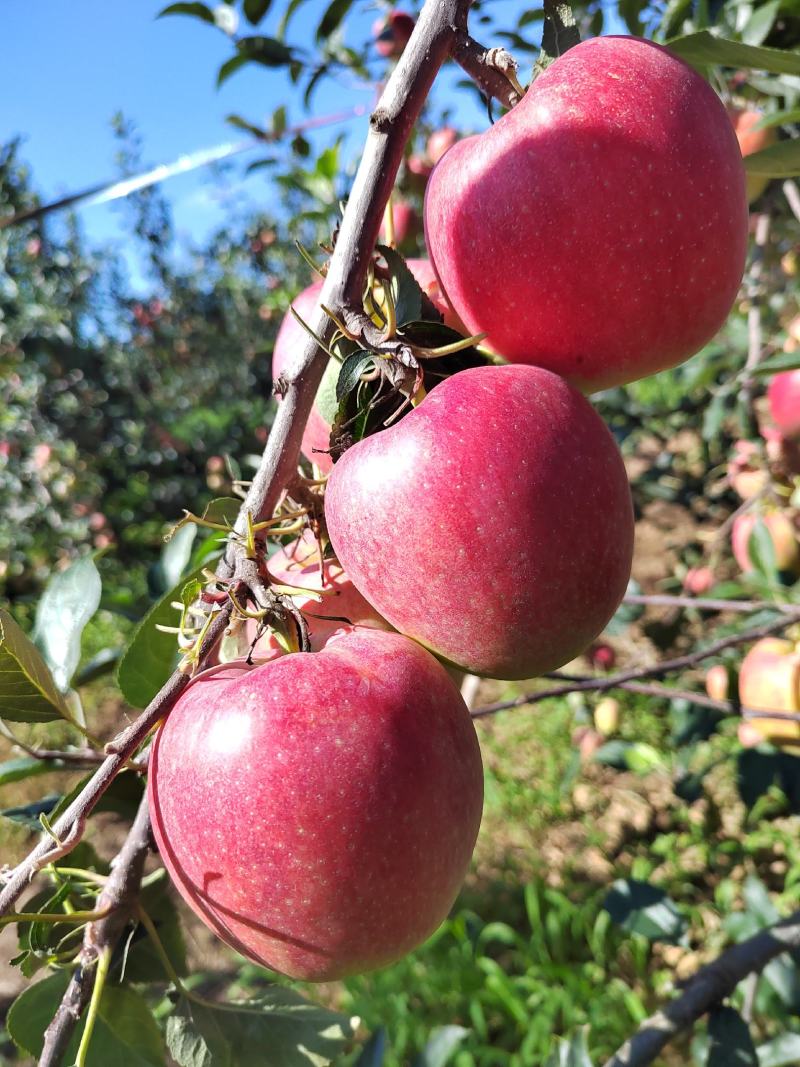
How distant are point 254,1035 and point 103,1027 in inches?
4.5

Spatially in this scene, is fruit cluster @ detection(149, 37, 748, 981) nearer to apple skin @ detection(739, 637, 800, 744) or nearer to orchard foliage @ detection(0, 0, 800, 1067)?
orchard foliage @ detection(0, 0, 800, 1067)

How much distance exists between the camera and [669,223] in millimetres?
487

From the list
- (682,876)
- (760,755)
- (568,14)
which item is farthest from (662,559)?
(568,14)

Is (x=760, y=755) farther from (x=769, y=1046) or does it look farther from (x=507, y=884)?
(x=507, y=884)

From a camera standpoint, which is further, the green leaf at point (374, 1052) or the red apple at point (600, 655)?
the red apple at point (600, 655)

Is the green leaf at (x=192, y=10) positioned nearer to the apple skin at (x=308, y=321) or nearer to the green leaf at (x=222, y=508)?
the apple skin at (x=308, y=321)

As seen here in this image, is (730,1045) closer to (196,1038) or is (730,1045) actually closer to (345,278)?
(196,1038)

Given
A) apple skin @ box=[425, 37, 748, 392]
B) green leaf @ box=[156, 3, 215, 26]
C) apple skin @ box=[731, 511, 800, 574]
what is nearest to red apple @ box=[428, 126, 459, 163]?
green leaf @ box=[156, 3, 215, 26]

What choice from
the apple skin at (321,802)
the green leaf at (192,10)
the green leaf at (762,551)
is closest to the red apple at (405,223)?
the green leaf at (192,10)

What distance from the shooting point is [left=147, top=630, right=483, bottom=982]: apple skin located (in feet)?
1.43

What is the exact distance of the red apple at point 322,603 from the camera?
572 mm

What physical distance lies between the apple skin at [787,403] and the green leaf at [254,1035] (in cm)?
144

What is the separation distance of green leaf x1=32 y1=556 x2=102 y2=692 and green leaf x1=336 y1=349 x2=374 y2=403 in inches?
14.1

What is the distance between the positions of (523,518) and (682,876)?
2.35 metres
